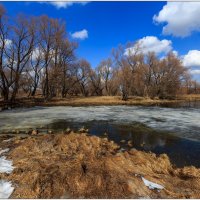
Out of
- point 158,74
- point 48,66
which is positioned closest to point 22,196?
point 48,66

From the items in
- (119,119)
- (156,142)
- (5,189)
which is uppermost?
(5,189)

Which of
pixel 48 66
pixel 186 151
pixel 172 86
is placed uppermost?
pixel 48 66

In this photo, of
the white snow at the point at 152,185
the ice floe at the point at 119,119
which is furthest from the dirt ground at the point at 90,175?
the ice floe at the point at 119,119

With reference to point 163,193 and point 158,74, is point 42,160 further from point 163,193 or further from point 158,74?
point 158,74

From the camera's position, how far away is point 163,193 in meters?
4.96

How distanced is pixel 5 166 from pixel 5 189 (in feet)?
4.84

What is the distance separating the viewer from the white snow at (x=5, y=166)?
19.1 ft

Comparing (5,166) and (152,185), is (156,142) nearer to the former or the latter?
(152,185)

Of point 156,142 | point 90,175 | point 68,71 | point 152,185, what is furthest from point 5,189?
point 68,71

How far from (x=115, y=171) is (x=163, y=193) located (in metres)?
1.36

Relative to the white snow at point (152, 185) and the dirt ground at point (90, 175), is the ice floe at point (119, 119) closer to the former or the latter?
the dirt ground at point (90, 175)

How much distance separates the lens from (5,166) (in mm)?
6176

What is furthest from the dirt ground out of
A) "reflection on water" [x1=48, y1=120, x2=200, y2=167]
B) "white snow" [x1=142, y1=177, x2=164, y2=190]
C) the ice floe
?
the ice floe

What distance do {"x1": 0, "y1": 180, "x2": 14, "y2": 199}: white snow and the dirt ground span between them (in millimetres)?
117
